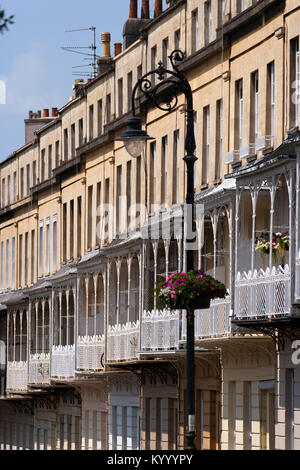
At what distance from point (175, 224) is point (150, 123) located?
8.84 meters

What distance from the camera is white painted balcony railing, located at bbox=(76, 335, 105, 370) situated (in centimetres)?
5234

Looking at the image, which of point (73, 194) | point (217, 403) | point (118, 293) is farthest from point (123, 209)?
point (217, 403)

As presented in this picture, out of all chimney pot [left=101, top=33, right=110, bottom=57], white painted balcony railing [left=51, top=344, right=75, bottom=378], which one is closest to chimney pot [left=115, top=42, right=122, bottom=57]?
chimney pot [left=101, top=33, right=110, bottom=57]

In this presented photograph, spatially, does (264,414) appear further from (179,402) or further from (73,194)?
(73,194)

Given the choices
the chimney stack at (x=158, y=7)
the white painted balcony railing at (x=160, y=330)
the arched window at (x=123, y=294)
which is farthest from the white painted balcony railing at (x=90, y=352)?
the chimney stack at (x=158, y=7)

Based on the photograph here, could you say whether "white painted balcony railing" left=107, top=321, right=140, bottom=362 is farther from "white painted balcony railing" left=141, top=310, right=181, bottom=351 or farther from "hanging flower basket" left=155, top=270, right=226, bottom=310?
"hanging flower basket" left=155, top=270, right=226, bottom=310

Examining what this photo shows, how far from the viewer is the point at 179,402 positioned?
45125mm

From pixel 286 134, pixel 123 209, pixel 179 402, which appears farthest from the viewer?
pixel 123 209

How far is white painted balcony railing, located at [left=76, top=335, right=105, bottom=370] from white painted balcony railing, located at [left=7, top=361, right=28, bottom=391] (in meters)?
11.5

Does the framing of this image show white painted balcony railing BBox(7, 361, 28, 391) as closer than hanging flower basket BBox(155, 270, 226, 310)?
No

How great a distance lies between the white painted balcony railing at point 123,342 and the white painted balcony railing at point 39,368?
11471 millimetres

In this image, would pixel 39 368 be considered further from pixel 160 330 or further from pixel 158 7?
pixel 160 330

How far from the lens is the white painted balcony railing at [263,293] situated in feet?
104

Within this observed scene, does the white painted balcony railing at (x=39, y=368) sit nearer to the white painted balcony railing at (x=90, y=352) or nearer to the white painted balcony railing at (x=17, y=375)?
the white painted balcony railing at (x=17, y=375)
